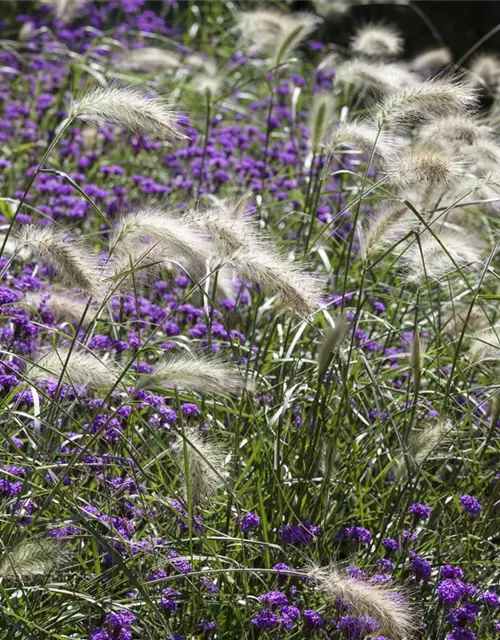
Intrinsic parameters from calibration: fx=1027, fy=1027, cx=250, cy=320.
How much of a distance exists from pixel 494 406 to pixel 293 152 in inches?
126

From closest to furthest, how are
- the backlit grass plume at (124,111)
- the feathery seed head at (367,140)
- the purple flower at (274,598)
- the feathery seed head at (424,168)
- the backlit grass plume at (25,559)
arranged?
the backlit grass plume at (25,559), the purple flower at (274,598), the backlit grass plume at (124,111), the feathery seed head at (424,168), the feathery seed head at (367,140)

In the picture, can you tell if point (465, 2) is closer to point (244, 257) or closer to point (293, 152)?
point (293, 152)

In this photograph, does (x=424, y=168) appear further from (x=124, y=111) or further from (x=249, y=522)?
(x=249, y=522)

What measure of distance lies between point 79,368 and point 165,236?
38 cm

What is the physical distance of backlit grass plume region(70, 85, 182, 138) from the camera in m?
2.49

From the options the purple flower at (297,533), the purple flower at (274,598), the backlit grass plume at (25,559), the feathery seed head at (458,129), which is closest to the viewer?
the backlit grass plume at (25,559)

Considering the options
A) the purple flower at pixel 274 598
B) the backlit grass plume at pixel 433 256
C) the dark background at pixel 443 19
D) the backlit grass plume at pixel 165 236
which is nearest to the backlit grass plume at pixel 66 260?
the backlit grass plume at pixel 165 236

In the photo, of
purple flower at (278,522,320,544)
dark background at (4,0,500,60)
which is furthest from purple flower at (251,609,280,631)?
dark background at (4,0,500,60)

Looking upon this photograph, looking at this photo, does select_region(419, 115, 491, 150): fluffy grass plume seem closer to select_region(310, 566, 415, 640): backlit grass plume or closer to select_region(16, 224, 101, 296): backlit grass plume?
select_region(16, 224, 101, 296): backlit grass plume

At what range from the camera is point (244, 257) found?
2.44 metres

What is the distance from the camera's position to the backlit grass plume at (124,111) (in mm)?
2488

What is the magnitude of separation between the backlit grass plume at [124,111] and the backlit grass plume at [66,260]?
31 cm

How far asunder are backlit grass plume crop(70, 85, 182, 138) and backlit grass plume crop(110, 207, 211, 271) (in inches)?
8.4

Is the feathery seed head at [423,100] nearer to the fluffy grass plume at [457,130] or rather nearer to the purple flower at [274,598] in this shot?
the fluffy grass plume at [457,130]
